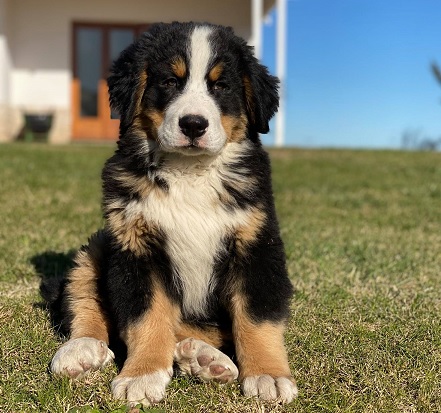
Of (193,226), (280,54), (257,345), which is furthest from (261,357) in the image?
(280,54)

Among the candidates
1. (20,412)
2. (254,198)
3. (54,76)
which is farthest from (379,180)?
(54,76)

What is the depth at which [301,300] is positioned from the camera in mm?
3783

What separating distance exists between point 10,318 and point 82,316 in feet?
1.65

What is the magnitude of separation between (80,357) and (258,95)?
1512 mm

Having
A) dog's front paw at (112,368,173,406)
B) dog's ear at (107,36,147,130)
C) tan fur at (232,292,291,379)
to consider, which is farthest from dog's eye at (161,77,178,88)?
dog's front paw at (112,368,173,406)

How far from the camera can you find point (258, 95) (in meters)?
3.11

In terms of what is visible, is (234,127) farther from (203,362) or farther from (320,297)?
(320,297)

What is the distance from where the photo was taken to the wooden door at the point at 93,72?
17.9 meters

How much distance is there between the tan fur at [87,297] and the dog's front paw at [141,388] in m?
0.47

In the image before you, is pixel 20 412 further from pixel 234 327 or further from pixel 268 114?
pixel 268 114

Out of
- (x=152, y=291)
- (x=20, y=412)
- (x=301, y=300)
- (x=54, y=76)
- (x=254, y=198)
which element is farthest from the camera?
(x=54, y=76)

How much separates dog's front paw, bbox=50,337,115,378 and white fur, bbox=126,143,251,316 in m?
0.48

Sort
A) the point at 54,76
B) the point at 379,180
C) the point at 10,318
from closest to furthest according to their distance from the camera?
the point at 10,318, the point at 379,180, the point at 54,76

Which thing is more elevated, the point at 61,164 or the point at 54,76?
the point at 54,76
